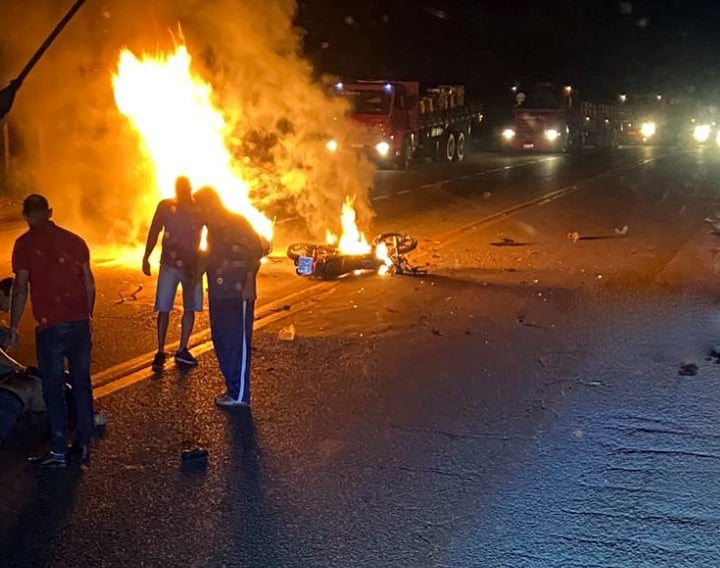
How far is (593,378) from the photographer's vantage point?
7352 millimetres

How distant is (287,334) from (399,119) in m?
21.4

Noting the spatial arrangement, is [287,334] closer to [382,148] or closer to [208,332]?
[208,332]

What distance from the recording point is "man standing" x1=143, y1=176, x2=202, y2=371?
7570 mm

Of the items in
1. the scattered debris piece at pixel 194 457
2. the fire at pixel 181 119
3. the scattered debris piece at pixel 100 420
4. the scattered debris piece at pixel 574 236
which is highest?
the fire at pixel 181 119

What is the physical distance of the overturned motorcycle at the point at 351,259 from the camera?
11.7 metres

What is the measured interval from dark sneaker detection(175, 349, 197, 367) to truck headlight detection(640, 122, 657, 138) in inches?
2055

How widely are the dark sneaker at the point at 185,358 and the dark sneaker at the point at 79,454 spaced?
81.3 inches

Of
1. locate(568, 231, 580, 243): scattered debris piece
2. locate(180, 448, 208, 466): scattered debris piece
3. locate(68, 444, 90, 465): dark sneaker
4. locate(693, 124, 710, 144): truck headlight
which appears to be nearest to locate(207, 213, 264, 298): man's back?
locate(180, 448, 208, 466): scattered debris piece

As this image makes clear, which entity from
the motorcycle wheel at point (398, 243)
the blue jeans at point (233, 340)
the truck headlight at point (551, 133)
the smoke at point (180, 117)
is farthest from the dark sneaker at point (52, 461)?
the truck headlight at point (551, 133)

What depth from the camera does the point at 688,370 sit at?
298 inches

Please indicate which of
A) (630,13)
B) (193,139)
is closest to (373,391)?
(193,139)

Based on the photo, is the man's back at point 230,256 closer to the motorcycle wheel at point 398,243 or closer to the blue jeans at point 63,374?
the blue jeans at point 63,374

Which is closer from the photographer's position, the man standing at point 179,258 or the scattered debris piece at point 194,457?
the scattered debris piece at point 194,457

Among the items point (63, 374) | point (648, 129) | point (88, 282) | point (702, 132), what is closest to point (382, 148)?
point (88, 282)
